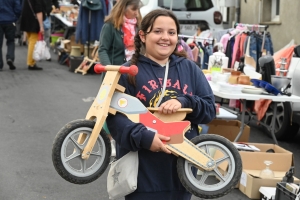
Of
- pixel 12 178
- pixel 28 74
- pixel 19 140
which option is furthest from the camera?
pixel 28 74

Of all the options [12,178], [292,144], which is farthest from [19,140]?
[292,144]

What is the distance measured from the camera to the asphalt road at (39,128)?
5594mm

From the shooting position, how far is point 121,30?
609 cm

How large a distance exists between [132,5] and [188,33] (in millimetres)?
7965

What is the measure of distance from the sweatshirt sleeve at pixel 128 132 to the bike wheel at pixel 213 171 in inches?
8.3

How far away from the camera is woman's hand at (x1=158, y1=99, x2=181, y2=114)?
9.52ft

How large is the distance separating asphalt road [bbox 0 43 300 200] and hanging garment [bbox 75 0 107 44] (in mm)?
932

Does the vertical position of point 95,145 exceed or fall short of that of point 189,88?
it falls short

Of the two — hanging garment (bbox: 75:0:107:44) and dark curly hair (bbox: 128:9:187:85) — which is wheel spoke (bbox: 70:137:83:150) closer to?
dark curly hair (bbox: 128:9:187:85)

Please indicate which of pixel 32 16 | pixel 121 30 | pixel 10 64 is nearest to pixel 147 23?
pixel 121 30

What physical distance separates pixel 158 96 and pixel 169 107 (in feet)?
0.47

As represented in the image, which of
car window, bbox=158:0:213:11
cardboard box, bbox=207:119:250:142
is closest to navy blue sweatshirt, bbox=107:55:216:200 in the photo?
cardboard box, bbox=207:119:250:142

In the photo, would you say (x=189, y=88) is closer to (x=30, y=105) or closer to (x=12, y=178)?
(x=12, y=178)

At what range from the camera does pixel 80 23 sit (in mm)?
14227
